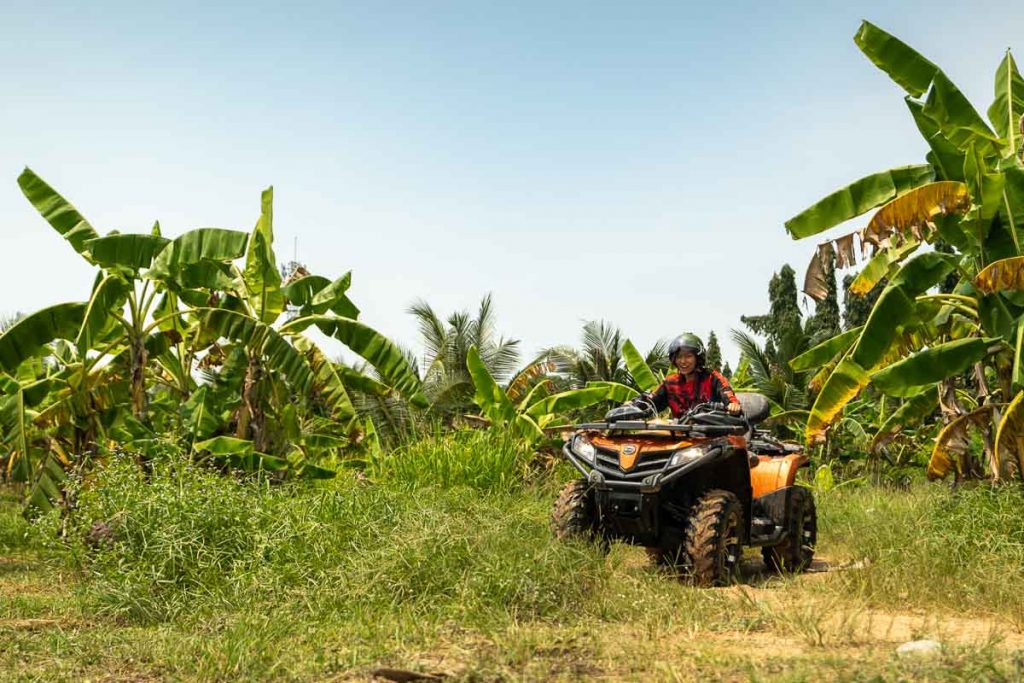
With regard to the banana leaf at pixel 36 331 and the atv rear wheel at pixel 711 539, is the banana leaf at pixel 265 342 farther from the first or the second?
the atv rear wheel at pixel 711 539

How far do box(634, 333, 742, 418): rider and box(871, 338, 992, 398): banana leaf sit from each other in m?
1.90

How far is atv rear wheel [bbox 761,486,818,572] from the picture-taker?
29.2ft

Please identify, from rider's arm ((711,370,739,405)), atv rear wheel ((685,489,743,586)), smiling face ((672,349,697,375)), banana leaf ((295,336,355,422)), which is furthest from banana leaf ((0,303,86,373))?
atv rear wheel ((685,489,743,586))

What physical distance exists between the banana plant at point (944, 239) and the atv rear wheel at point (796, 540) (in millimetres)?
1507

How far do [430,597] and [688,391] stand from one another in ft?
10.9

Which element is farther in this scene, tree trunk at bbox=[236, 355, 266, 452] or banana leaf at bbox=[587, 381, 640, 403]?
banana leaf at bbox=[587, 381, 640, 403]

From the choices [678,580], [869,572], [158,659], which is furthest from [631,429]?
[158,659]

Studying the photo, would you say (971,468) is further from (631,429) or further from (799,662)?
(799,662)

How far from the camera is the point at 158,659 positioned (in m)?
5.90

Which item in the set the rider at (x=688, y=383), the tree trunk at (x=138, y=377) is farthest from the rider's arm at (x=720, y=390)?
the tree trunk at (x=138, y=377)

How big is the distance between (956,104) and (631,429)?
5.41 m

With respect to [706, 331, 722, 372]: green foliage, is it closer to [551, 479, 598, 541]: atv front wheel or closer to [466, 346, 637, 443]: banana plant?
[466, 346, 637, 443]: banana plant

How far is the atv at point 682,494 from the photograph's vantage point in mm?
7660

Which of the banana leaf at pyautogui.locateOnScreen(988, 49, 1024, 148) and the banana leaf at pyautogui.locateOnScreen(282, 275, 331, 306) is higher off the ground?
the banana leaf at pyautogui.locateOnScreen(988, 49, 1024, 148)
